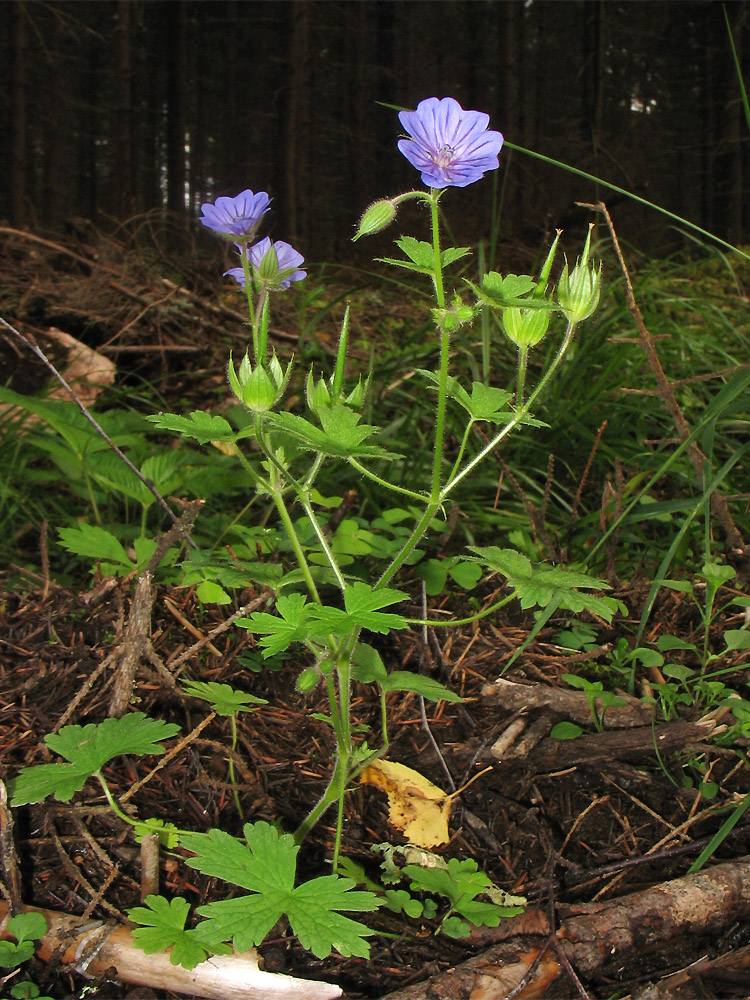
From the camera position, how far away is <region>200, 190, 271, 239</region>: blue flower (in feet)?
3.82

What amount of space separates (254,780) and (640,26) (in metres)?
23.1

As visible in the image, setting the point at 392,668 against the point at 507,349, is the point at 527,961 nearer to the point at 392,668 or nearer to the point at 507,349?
the point at 392,668

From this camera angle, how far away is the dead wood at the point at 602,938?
0.98m

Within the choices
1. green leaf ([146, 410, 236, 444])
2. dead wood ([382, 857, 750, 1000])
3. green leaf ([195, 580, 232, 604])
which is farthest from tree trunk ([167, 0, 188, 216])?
dead wood ([382, 857, 750, 1000])

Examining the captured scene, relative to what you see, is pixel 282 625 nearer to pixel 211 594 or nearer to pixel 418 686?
pixel 418 686

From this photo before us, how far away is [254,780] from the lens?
1327mm

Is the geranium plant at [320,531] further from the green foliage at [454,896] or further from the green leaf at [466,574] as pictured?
the green leaf at [466,574]

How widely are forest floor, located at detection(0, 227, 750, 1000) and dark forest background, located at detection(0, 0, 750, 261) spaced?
23.8 feet

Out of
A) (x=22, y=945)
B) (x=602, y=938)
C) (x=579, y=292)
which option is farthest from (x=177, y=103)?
(x=602, y=938)

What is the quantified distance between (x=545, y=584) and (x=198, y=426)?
57 cm

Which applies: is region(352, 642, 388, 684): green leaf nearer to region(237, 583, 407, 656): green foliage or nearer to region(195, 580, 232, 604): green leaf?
region(237, 583, 407, 656): green foliage

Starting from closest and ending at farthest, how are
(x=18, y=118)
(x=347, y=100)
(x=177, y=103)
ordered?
(x=18, y=118) → (x=177, y=103) → (x=347, y=100)

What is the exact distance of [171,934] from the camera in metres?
0.99

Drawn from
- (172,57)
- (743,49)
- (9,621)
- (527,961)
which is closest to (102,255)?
(9,621)
